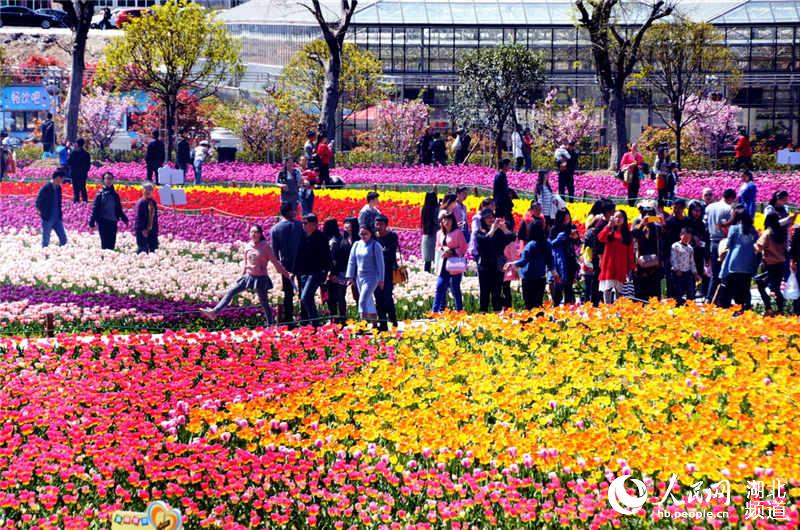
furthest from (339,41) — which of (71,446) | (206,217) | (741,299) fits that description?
(71,446)

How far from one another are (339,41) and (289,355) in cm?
2417

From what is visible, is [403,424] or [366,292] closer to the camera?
[403,424]

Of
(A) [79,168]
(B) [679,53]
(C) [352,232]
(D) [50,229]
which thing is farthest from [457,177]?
(C) [352,232]

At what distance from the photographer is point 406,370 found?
12.4m

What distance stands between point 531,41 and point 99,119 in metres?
16.1

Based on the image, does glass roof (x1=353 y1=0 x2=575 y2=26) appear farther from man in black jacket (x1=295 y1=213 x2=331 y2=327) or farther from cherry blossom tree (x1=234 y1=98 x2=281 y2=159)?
man in black jacket (x1=295 y1=213 x2=331 y2=327)

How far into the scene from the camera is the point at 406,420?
10617mm

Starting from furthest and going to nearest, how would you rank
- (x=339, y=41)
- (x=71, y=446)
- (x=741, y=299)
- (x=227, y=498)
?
(x=339, y=41), (x=741, y=299), (x=71, y=446), (x=227, y=498)

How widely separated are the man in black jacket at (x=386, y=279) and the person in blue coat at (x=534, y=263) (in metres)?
1.53

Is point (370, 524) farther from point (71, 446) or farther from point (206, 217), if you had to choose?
point (206, 217)

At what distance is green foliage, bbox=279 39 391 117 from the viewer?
44.4m

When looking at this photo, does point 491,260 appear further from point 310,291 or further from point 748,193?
point 748,193

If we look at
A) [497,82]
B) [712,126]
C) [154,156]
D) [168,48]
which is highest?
[168,48]

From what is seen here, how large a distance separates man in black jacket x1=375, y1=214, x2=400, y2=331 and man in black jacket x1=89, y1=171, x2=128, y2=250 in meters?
7.06
